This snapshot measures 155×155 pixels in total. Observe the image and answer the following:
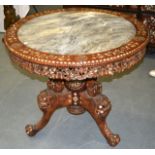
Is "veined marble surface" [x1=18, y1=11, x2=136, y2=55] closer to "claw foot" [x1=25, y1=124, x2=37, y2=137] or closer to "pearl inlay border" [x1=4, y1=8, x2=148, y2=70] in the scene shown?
"pearl inlay border" [x1=4, y1=8, x2=148, y2=70]


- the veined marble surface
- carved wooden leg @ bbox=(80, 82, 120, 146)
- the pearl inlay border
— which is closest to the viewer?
the pearl inlay border

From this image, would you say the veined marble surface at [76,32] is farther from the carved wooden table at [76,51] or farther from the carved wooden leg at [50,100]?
the carved wooden leg at [50,100]

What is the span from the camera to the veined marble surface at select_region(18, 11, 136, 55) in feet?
4.25

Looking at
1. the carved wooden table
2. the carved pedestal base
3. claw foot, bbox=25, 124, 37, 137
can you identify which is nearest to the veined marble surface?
the carved wooden table

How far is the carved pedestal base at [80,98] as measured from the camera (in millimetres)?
1609

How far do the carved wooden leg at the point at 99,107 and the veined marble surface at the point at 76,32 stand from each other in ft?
1.06

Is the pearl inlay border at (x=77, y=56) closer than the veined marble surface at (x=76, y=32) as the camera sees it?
Yes

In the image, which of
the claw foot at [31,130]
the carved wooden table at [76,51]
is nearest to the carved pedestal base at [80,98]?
the carved wooden table at [76,51]

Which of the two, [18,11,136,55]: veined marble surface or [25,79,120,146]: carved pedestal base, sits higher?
[18,11,136,55]: veined marble surface

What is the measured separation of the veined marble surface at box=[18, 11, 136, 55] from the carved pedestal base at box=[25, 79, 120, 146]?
0.30 meters

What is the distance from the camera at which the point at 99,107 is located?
1.58 meters

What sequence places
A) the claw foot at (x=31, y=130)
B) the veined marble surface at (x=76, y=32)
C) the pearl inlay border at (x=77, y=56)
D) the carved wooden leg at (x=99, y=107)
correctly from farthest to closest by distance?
the claw foot at (x=31, y=130)
the carved wooden leg at (x=99, y=107)
the veined marble surface at (x=76, y=32)
the pearl inlay border at (x=77, y=56)
